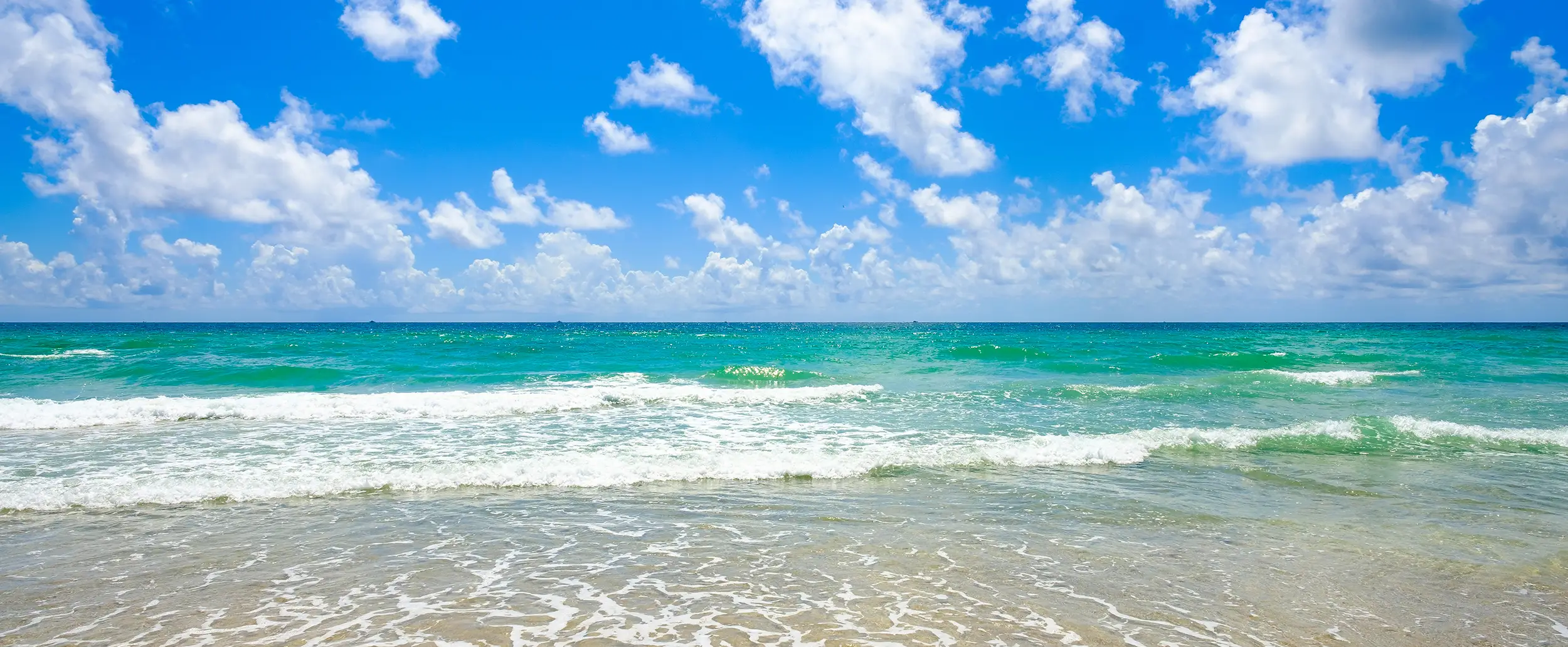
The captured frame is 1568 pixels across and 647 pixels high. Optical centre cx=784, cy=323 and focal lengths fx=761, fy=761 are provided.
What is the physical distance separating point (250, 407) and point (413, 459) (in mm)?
8460

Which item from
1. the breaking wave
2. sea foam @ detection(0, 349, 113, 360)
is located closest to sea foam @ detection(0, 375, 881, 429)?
the breaking wave

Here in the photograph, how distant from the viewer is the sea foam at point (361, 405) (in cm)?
1602

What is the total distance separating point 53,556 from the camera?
22.5 ft

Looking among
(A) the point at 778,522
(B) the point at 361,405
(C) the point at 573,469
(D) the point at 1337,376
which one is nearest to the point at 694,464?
(C) the point at 573,469

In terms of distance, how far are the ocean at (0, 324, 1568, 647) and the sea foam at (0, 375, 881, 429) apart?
13cm

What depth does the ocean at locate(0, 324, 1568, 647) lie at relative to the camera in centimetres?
545

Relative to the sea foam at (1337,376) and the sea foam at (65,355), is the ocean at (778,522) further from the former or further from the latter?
the sea foam at (65,355)

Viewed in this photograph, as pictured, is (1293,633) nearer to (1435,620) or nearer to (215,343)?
(1435,620)

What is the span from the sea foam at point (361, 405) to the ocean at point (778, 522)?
130mm

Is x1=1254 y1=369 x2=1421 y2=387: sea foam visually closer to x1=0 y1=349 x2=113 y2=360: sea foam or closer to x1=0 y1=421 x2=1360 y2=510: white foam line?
x1=0 y1=421 x2=1360 y2=510: white foam line

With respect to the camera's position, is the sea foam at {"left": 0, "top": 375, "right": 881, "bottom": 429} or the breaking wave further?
the sea foam at {"left": 0, "top": 375, "right": 881, "bottom": 429}

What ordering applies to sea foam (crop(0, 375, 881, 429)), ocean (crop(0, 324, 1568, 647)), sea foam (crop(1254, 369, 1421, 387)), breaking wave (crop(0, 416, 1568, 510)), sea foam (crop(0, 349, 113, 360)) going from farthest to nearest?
1. sea foam (crop(0, 349, 113, 360))
2. sea foam (crop(1254, 369, 1421, 387))
3. sea foam (crop(0, 375, 881, 429))
4. breaking wave (crop(0, 416, 1568, 510))
5. ocean (crop(0, 324, 1568, 647))

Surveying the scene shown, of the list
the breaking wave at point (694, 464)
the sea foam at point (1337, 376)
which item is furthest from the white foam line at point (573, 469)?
the sea foam at point (1337, 376)

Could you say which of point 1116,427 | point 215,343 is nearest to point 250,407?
point 1116,427
